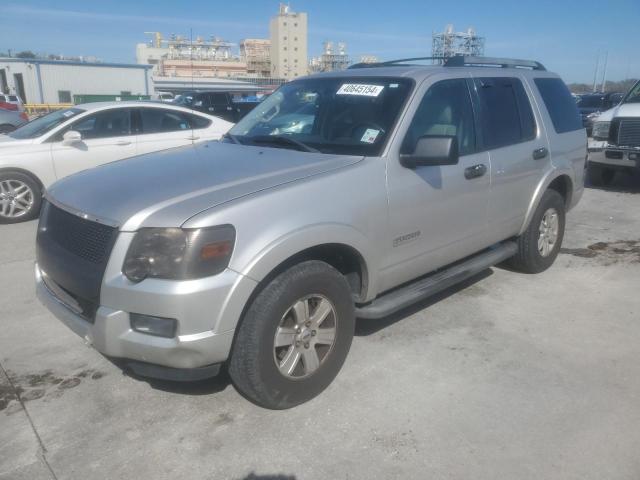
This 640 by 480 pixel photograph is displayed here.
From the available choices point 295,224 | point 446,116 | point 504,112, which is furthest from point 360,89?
point 295,224

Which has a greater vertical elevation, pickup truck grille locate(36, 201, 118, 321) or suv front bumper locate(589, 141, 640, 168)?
pickup truck grille locate(36, 201, 118, 321)

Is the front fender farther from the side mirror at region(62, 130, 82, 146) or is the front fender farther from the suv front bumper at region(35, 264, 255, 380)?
the side mirror at region(62, 130, 82, 146)

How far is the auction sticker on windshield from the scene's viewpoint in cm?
376

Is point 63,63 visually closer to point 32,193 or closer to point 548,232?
point 32,193

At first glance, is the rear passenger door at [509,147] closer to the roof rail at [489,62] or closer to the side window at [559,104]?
the roof rail at [489,62]

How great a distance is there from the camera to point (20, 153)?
7.25m

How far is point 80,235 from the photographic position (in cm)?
286

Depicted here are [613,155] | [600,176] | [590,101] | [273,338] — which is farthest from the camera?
[590,101]

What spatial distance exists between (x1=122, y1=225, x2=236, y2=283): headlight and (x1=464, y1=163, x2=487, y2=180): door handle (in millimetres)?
2025

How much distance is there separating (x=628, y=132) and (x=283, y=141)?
23.9ft

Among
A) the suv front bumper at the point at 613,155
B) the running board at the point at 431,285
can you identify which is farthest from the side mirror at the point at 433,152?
the suv front bumper at the point at 613,155

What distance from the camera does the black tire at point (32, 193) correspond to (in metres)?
7.18

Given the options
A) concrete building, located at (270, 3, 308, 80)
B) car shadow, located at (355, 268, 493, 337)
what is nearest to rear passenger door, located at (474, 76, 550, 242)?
car shadow, located at (355, 268, 493, 337)

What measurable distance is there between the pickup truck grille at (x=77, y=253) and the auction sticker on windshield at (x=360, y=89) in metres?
1.98
